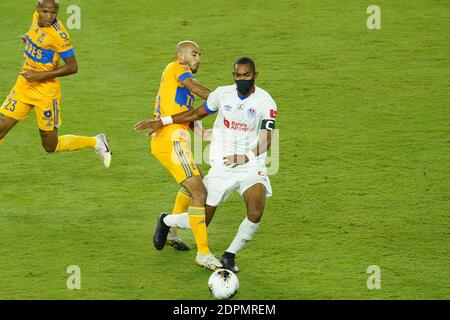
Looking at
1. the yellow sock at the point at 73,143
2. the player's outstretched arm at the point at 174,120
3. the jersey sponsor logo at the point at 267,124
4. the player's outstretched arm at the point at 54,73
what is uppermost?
the player's outstretched arm at the point at 54,73

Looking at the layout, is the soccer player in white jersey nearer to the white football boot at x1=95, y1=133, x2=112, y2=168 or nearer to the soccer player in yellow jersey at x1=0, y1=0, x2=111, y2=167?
the soccer player in yellow jersey at x1=0, y1=0, x2=111, y2=167

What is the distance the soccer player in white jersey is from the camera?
32.3 feet

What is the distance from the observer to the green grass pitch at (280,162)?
9.91m

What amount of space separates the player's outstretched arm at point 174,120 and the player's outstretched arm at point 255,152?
58cm

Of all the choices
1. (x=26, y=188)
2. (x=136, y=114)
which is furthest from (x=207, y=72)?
(x=26, y=188)

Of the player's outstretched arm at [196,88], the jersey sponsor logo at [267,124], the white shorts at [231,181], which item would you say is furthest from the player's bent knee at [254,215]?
the player's outstretched arm at [196,88]

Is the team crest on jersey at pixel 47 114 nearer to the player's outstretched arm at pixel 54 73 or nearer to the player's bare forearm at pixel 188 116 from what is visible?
the player's outstretched arm at pixel 54 73

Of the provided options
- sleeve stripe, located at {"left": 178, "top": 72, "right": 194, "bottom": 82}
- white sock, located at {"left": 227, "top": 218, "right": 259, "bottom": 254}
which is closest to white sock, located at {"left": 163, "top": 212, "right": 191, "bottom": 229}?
white sock, located at {"left": 227, "top": 218, "right": 259, "bottom": 254}

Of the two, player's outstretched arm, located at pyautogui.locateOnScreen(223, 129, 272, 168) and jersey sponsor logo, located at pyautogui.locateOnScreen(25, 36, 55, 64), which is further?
jersey sponsor logo, located at pyautogui.locateOnScreen(25, 36, 55, 64)

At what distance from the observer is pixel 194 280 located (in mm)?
9758

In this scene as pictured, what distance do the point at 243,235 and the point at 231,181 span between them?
0.55 m

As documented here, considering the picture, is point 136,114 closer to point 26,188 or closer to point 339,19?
point 26,188

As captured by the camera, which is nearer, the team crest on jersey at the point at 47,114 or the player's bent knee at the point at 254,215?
the player's bent knee at the point at 254,215
